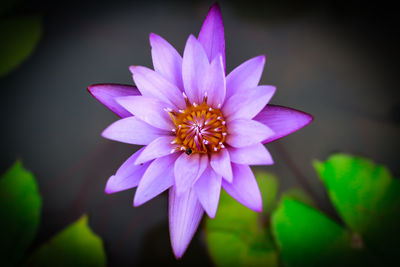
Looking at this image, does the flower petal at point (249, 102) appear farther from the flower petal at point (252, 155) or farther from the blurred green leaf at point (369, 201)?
the blurred green leaf at point (369, 201)

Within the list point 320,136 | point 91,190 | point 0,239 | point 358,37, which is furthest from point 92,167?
point 358,37

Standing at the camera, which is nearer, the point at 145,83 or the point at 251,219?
the point at 145,83

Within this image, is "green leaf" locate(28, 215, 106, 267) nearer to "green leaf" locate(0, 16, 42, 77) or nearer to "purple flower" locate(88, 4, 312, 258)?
"purple flower" locate(88, 4, 312, 258)

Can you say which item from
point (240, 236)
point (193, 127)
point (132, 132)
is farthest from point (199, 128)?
point (240, 236)

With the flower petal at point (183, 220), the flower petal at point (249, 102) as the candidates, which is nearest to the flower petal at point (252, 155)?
the flower petal at point (249, 102)

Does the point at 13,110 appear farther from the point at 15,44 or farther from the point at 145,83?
the point at 145,83

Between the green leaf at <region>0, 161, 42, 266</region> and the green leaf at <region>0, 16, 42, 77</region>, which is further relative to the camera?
the green leaf at <region>0, 16, 42, 77</region>

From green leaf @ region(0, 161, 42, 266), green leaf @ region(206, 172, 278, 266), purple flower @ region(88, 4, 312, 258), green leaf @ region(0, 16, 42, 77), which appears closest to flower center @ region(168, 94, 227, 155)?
purple flower @ region(88, 4, 312, 258)

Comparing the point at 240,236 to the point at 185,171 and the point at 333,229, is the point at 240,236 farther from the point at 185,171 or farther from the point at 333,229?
the point at 185,171
